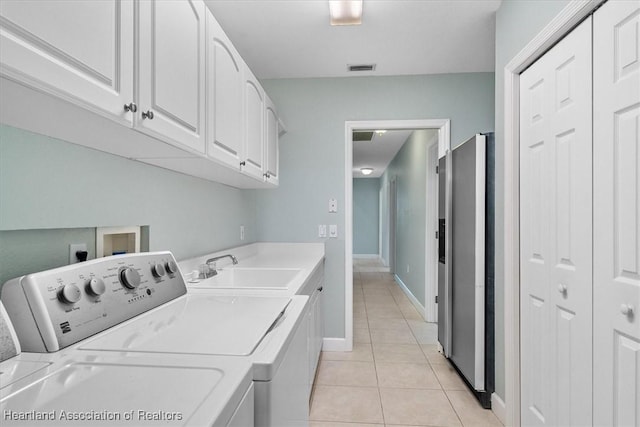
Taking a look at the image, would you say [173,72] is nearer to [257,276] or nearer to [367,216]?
[257,276]

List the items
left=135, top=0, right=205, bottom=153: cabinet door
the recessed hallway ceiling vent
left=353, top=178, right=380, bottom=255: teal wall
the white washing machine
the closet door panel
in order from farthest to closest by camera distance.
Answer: left=353, top=178, right=380, bottom=255: teal wall
the recessed hallway ceiling vent
the closet door panel
left=135, top=0, right=205, bottom=153: cabinet door
the white washing machine

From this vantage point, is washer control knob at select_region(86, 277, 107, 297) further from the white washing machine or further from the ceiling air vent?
the ceiling air vent

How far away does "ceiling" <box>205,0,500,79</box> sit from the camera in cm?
208

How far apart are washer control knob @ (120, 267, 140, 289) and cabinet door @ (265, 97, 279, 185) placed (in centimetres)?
143

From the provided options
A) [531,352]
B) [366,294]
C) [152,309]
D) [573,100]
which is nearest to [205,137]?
[152,309]

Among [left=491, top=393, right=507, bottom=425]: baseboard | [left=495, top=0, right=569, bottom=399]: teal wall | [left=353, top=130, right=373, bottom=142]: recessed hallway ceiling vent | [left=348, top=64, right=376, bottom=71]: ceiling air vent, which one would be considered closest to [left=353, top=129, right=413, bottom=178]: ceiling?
[left=353, top=130, right=373, bottom=142]: recessed hallway ceiling vent

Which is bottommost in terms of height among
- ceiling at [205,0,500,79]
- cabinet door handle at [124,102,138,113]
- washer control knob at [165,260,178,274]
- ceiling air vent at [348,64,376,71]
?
washer control knob at [165,260,178,274]

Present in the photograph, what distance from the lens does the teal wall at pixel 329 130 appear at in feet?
9.86

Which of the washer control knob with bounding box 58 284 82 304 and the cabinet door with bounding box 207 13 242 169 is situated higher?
the cabinet door with bounding box 207 13 242 169

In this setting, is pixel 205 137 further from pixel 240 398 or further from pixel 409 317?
pixel 409 317

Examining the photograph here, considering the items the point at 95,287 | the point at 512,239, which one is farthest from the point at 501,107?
the point at 95,287

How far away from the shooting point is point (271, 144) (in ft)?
8.45

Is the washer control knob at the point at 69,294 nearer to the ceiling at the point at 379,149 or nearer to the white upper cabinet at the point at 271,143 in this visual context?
the white upper cabinet at the point at 271,143

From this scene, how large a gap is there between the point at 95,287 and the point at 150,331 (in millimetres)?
200
